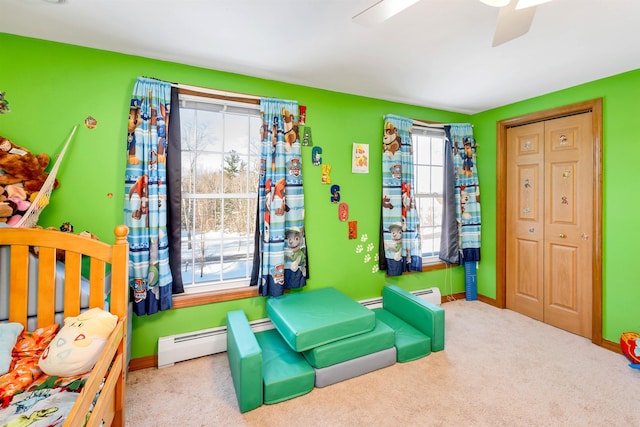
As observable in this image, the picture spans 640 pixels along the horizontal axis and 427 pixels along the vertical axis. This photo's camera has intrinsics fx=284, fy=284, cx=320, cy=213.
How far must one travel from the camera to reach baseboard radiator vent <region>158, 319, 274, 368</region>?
7.18 feet

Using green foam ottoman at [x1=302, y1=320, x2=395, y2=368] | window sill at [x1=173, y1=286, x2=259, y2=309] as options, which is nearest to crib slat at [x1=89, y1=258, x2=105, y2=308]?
window sill at [x1=173, y1=286, x2=259, y2=309]

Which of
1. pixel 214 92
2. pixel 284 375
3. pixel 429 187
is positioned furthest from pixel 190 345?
pixel 429 187

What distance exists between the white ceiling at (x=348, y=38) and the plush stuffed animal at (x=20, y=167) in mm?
779

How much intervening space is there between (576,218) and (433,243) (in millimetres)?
1412

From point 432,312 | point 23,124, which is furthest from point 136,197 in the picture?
point 432,312

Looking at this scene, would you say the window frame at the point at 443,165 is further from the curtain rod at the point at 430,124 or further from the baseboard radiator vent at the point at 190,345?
the baseboard radiator vent at the point at 190,345

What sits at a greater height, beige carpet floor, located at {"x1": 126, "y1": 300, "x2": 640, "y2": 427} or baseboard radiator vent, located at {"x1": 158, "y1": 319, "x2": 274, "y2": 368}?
baseboard radiator vent, located at {"x1": 158, "y1": 319, "x2": 274, "y2": 368}

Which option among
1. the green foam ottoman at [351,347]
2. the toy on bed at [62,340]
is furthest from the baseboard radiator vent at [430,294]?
the toy on bed at [62,340]

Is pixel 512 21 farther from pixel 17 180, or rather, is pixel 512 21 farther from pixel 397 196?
pixel 17 180

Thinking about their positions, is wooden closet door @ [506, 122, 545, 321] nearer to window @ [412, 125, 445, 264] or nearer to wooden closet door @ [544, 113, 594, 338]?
wooden closet door @ [544, 113, 594, 338]

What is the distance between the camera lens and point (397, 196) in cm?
304

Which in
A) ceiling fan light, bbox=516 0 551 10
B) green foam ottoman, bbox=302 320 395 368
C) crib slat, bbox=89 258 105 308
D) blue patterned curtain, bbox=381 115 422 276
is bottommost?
green foam ottoman, bbox=302 320 395 368

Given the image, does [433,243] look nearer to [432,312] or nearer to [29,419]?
[432,312]

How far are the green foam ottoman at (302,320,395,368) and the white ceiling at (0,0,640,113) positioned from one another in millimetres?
2116
